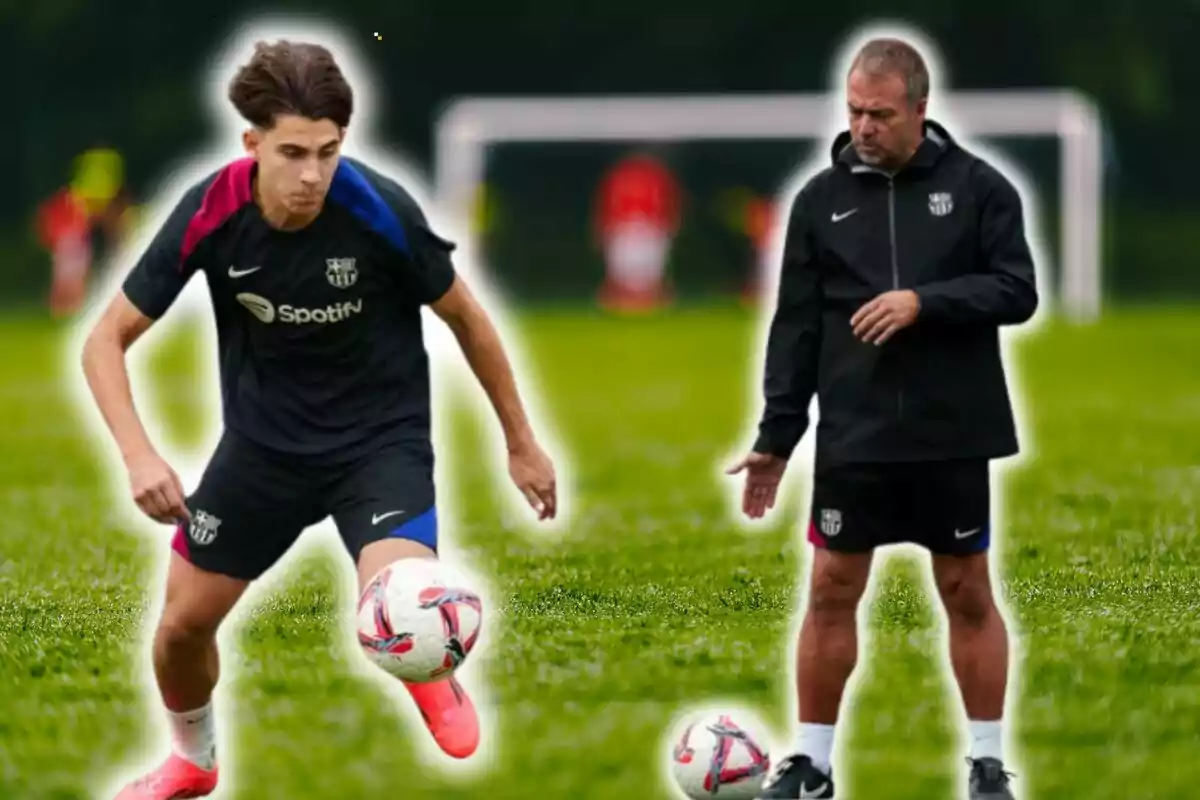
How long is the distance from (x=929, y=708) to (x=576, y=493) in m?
5.47

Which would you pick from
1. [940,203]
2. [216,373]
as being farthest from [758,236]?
[940,203]

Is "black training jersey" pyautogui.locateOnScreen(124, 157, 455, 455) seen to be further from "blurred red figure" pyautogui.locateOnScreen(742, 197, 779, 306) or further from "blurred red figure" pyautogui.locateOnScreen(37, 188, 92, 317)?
"blurred red figure" pyautogui.locateOnScreen(742, 197, 779, 306)

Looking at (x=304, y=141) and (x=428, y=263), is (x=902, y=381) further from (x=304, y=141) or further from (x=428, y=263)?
(x=304, y=141)

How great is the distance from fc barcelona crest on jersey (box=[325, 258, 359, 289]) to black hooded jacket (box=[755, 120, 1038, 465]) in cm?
101

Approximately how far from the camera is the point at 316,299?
18.1 feet

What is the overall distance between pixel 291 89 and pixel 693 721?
65.1 inches

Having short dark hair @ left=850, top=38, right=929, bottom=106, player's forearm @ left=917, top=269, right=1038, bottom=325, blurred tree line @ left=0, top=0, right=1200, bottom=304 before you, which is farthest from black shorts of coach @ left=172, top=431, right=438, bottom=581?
blurred tree line @ left=0, top=0, right=1200, bottom=304

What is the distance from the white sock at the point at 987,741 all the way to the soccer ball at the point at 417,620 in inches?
44.4

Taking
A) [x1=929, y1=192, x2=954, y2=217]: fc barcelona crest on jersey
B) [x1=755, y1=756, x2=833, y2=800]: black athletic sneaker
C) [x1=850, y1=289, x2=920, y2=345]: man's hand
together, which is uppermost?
[x1=929, y1=192, x2=954, y2=217]: fc barcelona crest on jersey

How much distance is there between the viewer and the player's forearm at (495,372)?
18.4 ft

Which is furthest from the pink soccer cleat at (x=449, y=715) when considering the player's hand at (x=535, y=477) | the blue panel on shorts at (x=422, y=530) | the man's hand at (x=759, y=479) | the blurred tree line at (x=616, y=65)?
the blurred tree line at (x=616, y=65)

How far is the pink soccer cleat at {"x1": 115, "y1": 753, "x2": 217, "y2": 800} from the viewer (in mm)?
5480

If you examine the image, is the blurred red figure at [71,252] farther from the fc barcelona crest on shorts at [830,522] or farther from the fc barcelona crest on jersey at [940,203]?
the fc barcelona crest on jersey at [940,203]

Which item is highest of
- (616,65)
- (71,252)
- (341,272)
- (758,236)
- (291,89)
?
(616,65)
